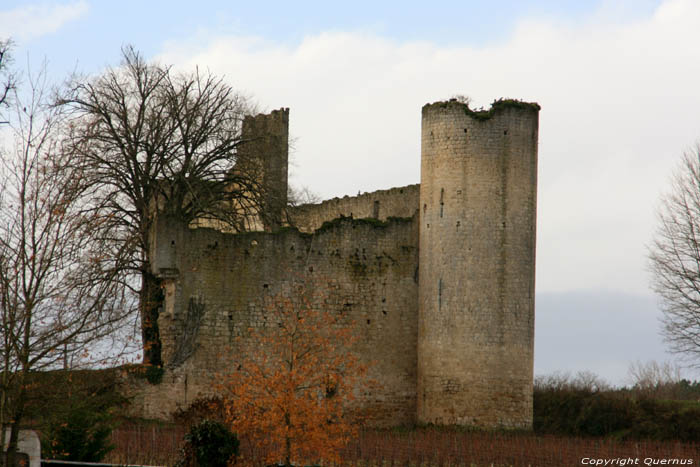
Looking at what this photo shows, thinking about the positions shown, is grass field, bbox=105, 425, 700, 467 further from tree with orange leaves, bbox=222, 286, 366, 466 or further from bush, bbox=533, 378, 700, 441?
bush, bbox=533, 378, 700, 441

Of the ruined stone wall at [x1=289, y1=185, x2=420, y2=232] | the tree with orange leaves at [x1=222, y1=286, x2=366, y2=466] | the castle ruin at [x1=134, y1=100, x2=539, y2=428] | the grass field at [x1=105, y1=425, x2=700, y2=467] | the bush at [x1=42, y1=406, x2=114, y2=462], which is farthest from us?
the ruined stone wall at [x1=289, y1=185, x2=420, y2=232]

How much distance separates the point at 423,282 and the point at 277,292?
13.6ft

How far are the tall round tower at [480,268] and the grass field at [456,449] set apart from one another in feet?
4.68

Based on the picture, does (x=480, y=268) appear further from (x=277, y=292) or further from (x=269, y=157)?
(x=269, y=157)

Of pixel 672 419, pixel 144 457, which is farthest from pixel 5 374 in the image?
pixel 672 419

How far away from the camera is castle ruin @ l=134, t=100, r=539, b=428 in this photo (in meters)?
29.7

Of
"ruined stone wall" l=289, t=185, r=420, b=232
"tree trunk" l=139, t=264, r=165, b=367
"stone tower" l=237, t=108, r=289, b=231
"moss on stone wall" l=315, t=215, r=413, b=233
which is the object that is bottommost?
"tree trunk" l=139, t=264, r=165, b=367

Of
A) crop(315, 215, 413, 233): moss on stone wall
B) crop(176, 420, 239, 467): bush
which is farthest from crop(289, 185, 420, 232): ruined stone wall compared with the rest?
crop(176, 420, 239, 467): bush

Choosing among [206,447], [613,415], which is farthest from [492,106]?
[206,447]

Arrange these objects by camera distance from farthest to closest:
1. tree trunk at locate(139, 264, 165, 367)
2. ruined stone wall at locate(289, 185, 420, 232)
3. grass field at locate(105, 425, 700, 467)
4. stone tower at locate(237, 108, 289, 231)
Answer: stone tower at locate(237, 108, 289, 231), ruined stone wall at locate(289, 185, 420, 232), tree trunk at locate(139, 264, 165, 367), grass field at locate(105, 425, 700, 467)

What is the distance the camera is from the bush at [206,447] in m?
21.3

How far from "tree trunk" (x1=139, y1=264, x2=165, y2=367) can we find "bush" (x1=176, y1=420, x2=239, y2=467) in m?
8.37

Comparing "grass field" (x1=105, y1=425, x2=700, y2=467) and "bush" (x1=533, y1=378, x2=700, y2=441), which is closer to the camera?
"grass field" (x1=105, y1=425, x2=700, y2=467)

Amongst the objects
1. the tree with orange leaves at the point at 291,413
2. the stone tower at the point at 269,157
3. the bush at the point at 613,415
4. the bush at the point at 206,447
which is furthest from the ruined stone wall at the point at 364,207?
the bush at the point at 206,447
